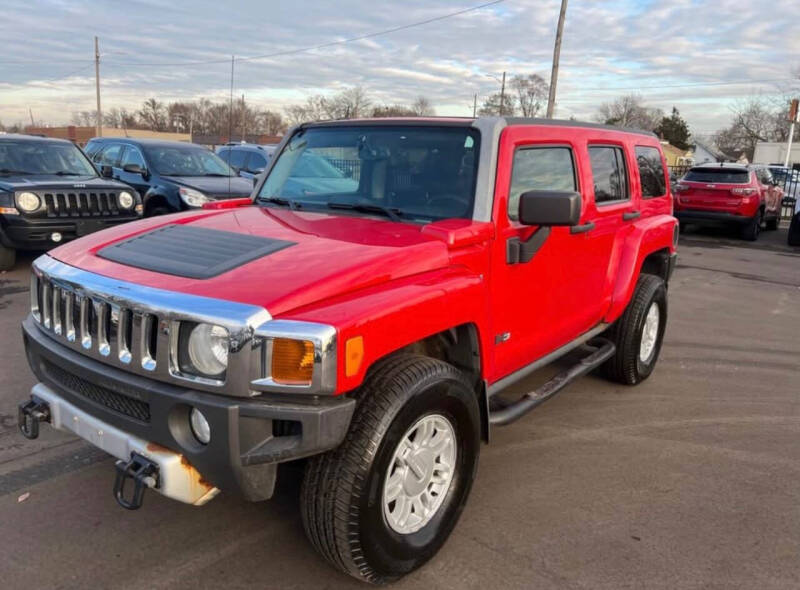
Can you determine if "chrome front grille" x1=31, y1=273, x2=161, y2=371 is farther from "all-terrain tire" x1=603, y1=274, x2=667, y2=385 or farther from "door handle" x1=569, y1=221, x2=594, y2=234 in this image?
"all-terrain tire" x1=603, y1=274, x2=667, y2=385

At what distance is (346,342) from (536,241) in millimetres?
1487

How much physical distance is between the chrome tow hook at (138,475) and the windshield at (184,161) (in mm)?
8725

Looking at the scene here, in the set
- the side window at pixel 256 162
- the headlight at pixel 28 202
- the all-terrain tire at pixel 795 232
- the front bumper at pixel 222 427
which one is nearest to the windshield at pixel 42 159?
the headlight at pixel 28 202

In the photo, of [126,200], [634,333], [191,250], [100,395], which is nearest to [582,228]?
[634,333]

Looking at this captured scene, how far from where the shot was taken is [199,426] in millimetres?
2381

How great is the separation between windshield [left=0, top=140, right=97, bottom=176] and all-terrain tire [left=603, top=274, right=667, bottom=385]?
7826mm

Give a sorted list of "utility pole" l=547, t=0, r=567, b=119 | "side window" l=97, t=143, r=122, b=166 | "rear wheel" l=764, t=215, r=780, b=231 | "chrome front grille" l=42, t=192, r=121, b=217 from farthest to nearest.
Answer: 1. "utility pole" l=547, t=0, r=567, b=119
2. "rear wheel" l=764, t=215, r=780, b=231
3. "side window" l=97, t=143, r=122, b=166
4. "chrome front grille" l=42, t=192, r=121, b=217

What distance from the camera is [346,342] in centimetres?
231

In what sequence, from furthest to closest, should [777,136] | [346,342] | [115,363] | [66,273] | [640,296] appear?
[777,136], [640,296], [66,273], [115,363], [346,342]

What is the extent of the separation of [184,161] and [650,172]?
7.91 metres

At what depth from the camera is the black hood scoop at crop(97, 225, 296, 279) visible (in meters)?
2.65

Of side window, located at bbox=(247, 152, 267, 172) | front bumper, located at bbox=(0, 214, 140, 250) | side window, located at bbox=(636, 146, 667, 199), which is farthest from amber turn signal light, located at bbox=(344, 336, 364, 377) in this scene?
side window, located at bbox=(247, 152, 267, 172)

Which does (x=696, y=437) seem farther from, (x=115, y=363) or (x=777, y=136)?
(x=777, y=136)

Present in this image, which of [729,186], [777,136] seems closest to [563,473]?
[729,186]
